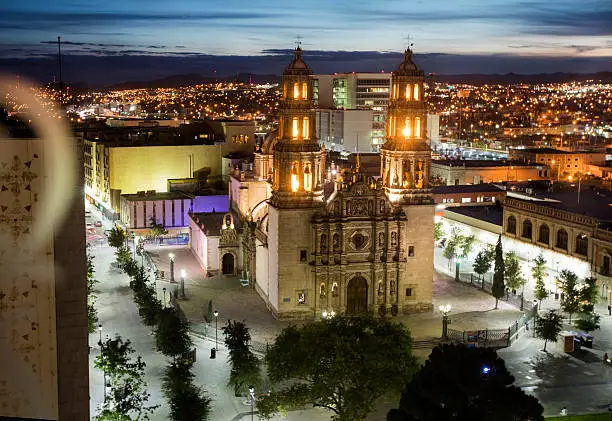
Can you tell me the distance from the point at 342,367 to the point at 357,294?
2198cm

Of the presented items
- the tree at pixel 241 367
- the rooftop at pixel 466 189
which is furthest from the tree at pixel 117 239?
the tree at pixel 241 367

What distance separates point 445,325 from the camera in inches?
1866

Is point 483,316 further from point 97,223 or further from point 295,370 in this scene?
point 97,223

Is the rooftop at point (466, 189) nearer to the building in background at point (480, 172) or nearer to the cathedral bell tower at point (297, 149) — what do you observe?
the building in background at point (480, 172)

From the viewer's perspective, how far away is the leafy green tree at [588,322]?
47.1m

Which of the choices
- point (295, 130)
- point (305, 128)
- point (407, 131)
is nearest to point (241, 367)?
point (295, 130)

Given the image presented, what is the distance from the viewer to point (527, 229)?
67.1 m

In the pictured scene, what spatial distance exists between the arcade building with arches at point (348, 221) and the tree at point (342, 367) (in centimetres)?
1768

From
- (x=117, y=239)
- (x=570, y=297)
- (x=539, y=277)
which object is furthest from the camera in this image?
(x=117, y=239)

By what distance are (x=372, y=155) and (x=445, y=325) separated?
83777 millimetres

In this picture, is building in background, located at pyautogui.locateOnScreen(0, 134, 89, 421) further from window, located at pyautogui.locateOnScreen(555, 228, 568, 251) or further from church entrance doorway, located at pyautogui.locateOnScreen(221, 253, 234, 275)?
window, located at pyautogui.locateOnScreen(555, 228, 568, 251)

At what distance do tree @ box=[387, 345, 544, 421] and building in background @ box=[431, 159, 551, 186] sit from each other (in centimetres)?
7333

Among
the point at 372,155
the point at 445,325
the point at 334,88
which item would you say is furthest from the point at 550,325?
the point at 334,88

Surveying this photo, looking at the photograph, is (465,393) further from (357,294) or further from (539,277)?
(539,277)
